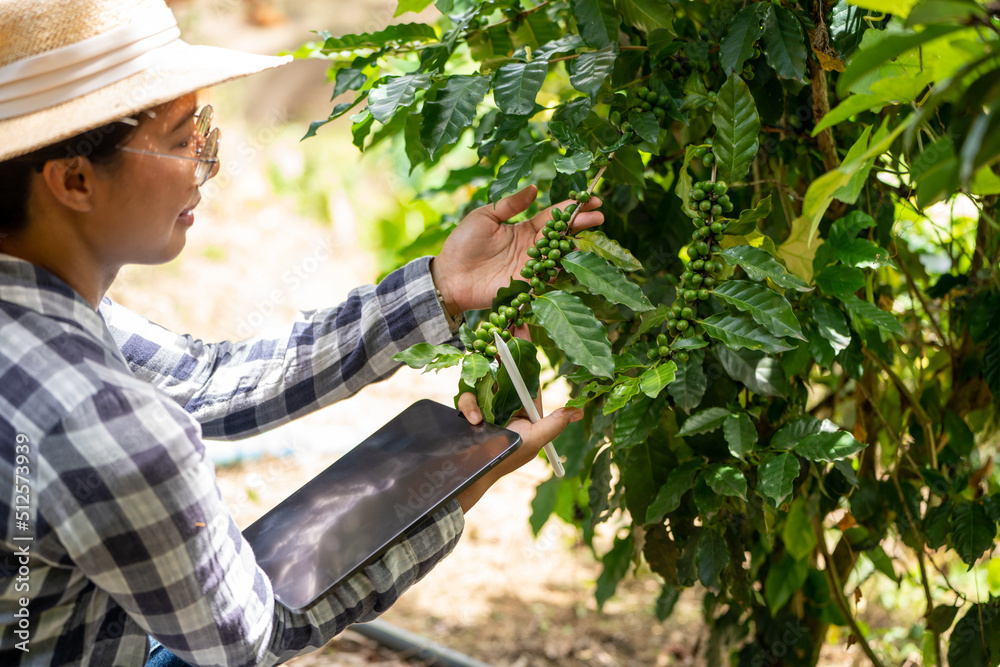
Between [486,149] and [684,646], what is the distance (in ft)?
4.01

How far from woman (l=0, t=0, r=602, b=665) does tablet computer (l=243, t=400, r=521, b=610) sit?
1.3 inches

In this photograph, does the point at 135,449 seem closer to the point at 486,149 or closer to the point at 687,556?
the point at 486,149

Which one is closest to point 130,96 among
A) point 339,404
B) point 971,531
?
point 971,531

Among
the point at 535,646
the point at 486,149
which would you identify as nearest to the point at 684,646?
the point at 535,646

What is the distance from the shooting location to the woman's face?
0.78 m

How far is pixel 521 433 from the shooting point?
86cm

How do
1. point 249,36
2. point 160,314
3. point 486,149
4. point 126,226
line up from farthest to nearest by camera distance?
point 249,36, point 160,314, point 486,149, point 126,226

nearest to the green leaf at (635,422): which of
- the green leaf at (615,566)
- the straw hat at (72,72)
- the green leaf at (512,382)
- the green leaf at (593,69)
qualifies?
the green leaf at (512,382)

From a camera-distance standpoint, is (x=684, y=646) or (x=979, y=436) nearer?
(x=979, y=436)

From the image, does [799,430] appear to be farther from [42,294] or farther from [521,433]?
[42,294]

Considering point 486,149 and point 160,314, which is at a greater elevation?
point 486,149

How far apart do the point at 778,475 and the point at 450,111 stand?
52 cm

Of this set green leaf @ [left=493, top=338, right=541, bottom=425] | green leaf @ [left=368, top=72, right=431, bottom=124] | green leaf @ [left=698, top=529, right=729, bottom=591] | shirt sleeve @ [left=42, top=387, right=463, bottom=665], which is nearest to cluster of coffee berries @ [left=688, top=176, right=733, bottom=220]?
green leaf @ [left=493, top=338, right=541, bottom=425]

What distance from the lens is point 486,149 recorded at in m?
1.00
